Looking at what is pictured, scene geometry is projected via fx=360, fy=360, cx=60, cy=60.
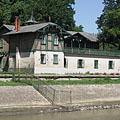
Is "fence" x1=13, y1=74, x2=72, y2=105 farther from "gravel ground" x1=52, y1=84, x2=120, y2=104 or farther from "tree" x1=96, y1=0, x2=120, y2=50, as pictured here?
"tree" x1=96, y1=0, x2=120, y2=50

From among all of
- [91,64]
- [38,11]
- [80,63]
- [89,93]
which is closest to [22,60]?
[80,63]

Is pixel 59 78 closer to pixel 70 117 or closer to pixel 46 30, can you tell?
pixel 46 30

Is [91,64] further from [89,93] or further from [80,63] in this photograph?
[89,93]

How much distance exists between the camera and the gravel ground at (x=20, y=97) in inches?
1283

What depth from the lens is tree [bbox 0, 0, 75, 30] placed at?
70.3m

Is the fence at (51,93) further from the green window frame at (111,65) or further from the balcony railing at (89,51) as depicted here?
the green window frame at (111,65)

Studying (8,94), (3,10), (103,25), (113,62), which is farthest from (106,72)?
(8,94)

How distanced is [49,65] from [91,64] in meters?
9.57

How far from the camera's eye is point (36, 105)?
3309 cm

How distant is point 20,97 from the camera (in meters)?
33.6

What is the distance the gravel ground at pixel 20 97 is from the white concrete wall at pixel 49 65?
13608mm

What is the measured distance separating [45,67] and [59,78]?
561 cm

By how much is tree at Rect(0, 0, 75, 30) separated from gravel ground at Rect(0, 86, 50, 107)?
1414 inches

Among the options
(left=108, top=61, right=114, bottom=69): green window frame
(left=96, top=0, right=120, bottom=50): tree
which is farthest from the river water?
(left=96, top=0, right=120, bottom=50): tree
